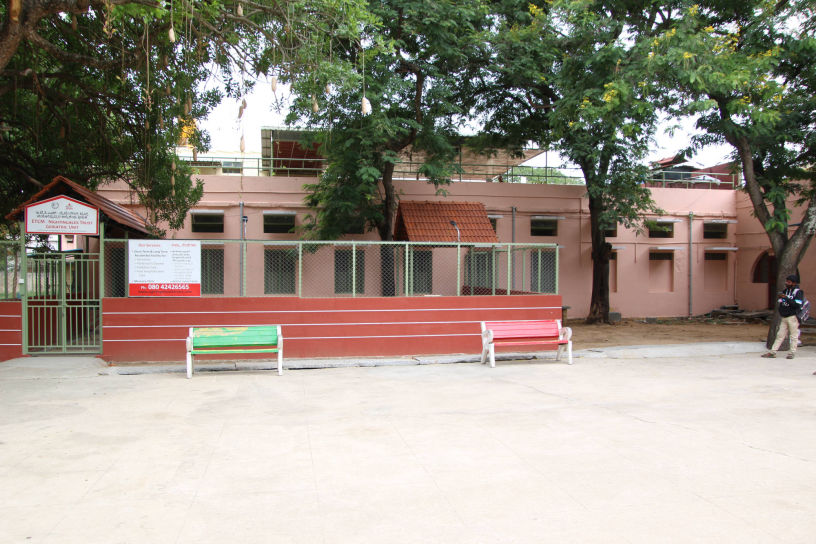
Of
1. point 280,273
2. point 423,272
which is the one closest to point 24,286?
point 280,273

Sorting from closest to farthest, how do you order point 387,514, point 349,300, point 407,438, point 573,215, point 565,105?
point 387,514 < point 407,438 < point 349,300 < point 565,105 < point 573,215

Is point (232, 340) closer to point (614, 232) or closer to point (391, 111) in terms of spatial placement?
point (391, 111)

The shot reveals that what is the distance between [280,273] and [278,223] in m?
2.35

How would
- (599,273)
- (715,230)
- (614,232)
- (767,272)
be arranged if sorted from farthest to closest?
(715,230)
(767,272)
(614,232)
(599,273)

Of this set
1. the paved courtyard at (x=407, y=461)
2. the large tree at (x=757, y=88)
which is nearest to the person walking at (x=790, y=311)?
the large tree at (x=757, y=88)

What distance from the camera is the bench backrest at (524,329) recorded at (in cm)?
1148

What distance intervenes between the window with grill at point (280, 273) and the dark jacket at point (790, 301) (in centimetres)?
1265

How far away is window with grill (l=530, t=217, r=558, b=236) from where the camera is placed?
832 inches

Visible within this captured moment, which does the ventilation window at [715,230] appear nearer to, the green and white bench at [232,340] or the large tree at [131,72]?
the large tree at [131,72]

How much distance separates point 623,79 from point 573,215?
9352mm

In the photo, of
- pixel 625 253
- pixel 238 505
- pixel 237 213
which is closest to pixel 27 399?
A: pixel 238 505

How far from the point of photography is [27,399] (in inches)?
321

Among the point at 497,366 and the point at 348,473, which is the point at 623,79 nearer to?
the point at 497,366

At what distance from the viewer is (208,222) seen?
A: 19078mm
